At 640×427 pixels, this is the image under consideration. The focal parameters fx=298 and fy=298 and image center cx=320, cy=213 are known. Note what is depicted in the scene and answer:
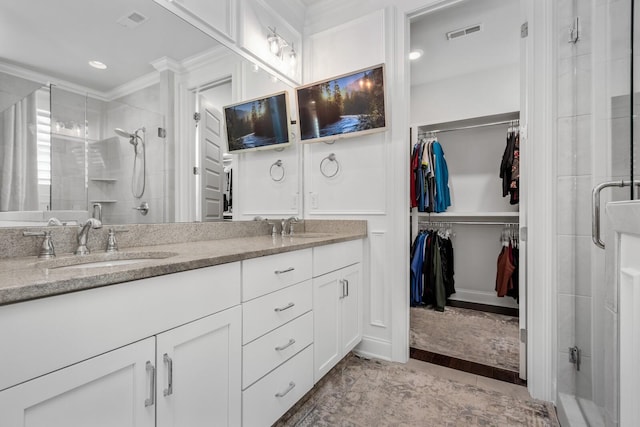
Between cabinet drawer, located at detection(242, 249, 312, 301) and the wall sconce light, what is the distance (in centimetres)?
153

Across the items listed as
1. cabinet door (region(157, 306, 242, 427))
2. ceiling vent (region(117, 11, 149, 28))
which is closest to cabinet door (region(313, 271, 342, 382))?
cabinet door (region(157, 306, 242, 427))

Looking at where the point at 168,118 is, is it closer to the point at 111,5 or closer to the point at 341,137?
the point at 111,5

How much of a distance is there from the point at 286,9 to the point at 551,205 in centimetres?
217

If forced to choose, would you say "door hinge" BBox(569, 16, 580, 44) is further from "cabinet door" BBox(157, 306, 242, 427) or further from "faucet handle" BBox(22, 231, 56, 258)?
"faucet handle" BBox(22, 231, 56, 258)

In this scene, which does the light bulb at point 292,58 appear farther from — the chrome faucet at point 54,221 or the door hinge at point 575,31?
the chrome faucet at point 54,221

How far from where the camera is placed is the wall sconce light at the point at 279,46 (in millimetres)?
2119

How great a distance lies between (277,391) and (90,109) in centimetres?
141

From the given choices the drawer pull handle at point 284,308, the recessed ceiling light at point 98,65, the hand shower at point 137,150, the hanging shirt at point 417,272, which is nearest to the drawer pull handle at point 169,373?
the drawer pull handle at point 284,308

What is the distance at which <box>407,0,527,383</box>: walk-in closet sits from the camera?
2613 millimetres

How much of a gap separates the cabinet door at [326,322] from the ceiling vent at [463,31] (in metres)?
2.28

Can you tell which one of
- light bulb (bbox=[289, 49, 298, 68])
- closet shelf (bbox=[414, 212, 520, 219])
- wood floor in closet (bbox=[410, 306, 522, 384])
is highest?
light bulb (bbox=[289, 49, 298, 68])

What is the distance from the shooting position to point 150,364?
2.69ft

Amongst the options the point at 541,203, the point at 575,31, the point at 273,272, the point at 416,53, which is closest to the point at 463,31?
the point at 416,53

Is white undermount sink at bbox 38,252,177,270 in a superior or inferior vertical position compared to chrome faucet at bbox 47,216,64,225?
inferior
